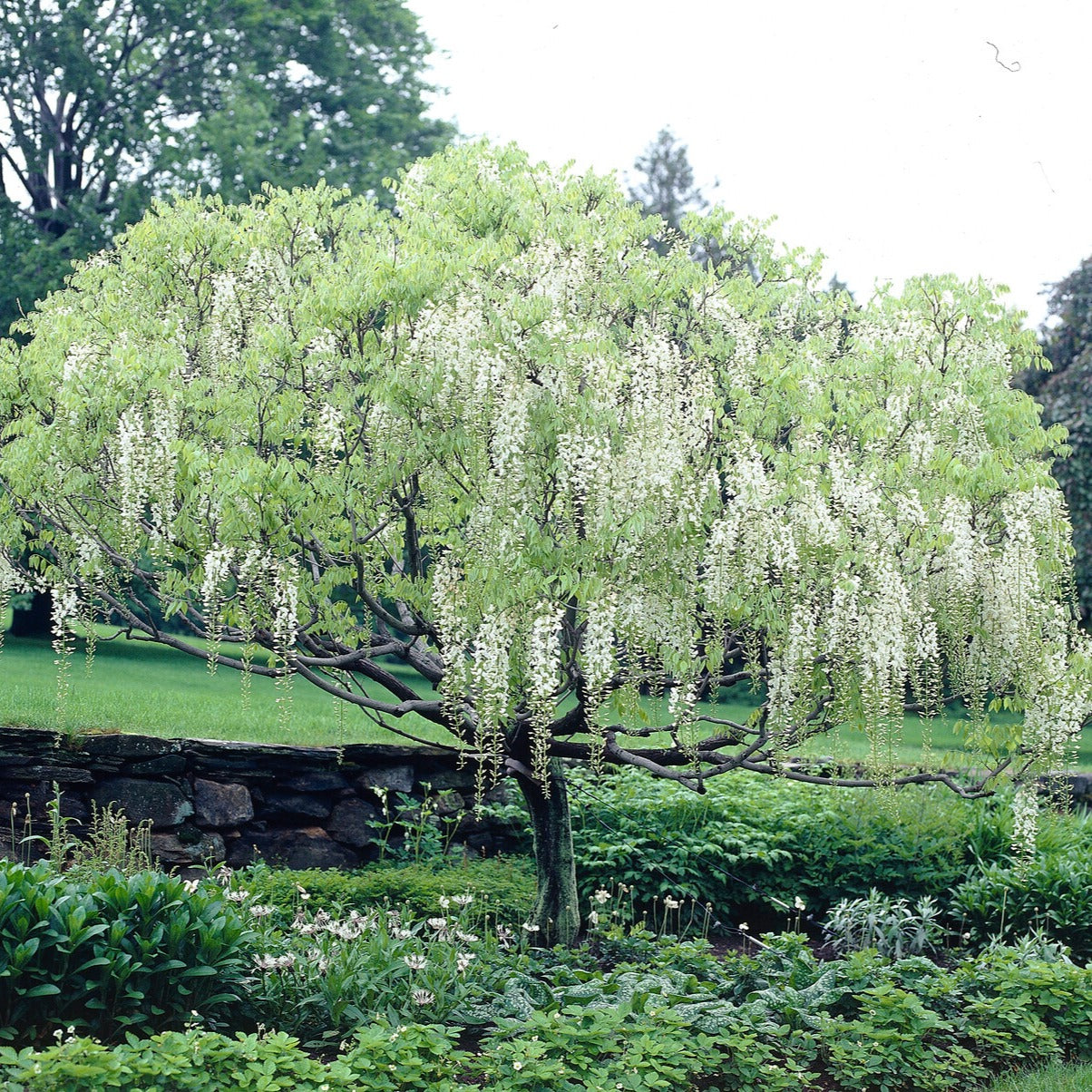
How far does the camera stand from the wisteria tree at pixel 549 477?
18.4 ft

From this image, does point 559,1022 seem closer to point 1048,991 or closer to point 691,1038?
point 691,1038

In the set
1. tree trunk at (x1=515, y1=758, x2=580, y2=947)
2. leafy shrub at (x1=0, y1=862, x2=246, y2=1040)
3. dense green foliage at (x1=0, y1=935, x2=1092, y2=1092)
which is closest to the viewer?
dense green foliage at (x1=0, y1=935, x2=1092, y2=1092)

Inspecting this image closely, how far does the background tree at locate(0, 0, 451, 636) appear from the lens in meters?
17.8

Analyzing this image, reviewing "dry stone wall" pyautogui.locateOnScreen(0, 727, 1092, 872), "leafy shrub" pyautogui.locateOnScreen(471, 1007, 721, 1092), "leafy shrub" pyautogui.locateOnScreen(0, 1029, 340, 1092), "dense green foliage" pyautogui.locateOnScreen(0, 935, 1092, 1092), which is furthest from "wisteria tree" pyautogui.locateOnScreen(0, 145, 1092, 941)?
"leafy shrub" pyautogui.locateOnScreen(0, 1029, 340, 1092)

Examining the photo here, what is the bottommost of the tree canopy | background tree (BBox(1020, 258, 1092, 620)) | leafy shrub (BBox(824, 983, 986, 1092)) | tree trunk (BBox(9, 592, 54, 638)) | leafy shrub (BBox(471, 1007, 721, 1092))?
leafy shrub (BBox(824, 983, 986, 1092))

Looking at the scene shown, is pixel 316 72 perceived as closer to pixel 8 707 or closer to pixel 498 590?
pixel 8 707

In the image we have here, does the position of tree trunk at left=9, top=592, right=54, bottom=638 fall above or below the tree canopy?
below

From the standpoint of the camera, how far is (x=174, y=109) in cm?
1989

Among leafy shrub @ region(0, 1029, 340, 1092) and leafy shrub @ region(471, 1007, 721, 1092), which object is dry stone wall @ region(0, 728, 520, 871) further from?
leafy shrub @ region(0, 1029, 340, 1092)

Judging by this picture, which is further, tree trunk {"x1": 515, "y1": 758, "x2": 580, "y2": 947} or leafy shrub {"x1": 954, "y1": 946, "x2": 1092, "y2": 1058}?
tree trunk {"x1": 515, "y1": 758, "x2": 580, "y2": 947}

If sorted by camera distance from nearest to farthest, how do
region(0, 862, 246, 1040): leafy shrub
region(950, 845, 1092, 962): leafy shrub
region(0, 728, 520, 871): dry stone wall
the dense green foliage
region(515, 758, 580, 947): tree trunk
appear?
1. the dense green foliage
2. region(0, 862, 246, 1040): leafy shrub
3. region(515, 758, 580, 947): tree trunk
4. region(950, 845, 1092, 962): leafy shrub
5. region(0, 728, 520, 871): dry stone wall

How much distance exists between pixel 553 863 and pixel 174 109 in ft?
55.8

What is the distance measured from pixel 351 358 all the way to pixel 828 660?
2.93 m

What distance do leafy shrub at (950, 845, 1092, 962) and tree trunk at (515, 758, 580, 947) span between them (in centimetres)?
268
